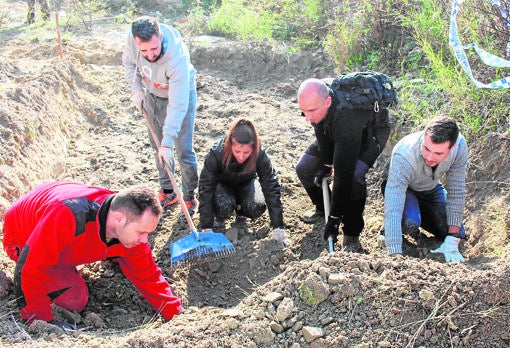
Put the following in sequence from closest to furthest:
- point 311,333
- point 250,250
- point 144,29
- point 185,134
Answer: point 311,333 → point 144,29 → point 250,250 → point 185,134

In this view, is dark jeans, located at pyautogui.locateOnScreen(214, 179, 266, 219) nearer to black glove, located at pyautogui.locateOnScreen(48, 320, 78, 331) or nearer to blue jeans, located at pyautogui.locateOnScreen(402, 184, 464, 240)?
blue jeans, located at pyautogui.locateOnScreen(402, 184, 464, 240)

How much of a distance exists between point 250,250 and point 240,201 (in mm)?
465

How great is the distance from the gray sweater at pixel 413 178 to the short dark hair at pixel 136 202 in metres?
1.52

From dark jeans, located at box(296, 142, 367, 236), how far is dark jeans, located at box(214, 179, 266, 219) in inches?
16.5

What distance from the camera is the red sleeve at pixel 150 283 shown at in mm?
3150

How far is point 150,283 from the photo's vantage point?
126 inches

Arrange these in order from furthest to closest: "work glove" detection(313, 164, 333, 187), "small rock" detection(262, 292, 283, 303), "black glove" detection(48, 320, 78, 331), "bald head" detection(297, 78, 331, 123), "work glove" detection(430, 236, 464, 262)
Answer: "work glove" detection(313, 164, 333, 187) < "work glove" detection(430, 236, 464, 262) < "bald head" detection(297, 78, 331, 123) < "black glove" detection(48, 320, 78, 331) < "small rock" detection(262, 292, 283, 303)

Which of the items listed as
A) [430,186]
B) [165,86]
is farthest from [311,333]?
[165,86]

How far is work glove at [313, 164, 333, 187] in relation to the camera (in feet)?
13.4

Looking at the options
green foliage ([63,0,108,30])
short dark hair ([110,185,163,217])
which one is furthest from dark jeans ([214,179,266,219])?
green foliage ([63,0,108,30])

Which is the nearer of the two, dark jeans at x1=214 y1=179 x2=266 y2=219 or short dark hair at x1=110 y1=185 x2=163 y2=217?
short dark hair at x1=110 y1=185 x2=163 y2=217

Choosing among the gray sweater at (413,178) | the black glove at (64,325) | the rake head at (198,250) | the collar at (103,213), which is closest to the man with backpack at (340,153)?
the gray sweater at (413,178)

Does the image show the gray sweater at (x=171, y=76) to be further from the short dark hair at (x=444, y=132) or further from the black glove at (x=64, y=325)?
the short dark hair at (x=444, y=132)

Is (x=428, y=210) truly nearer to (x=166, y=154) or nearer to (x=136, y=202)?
(x=166, y=154)
